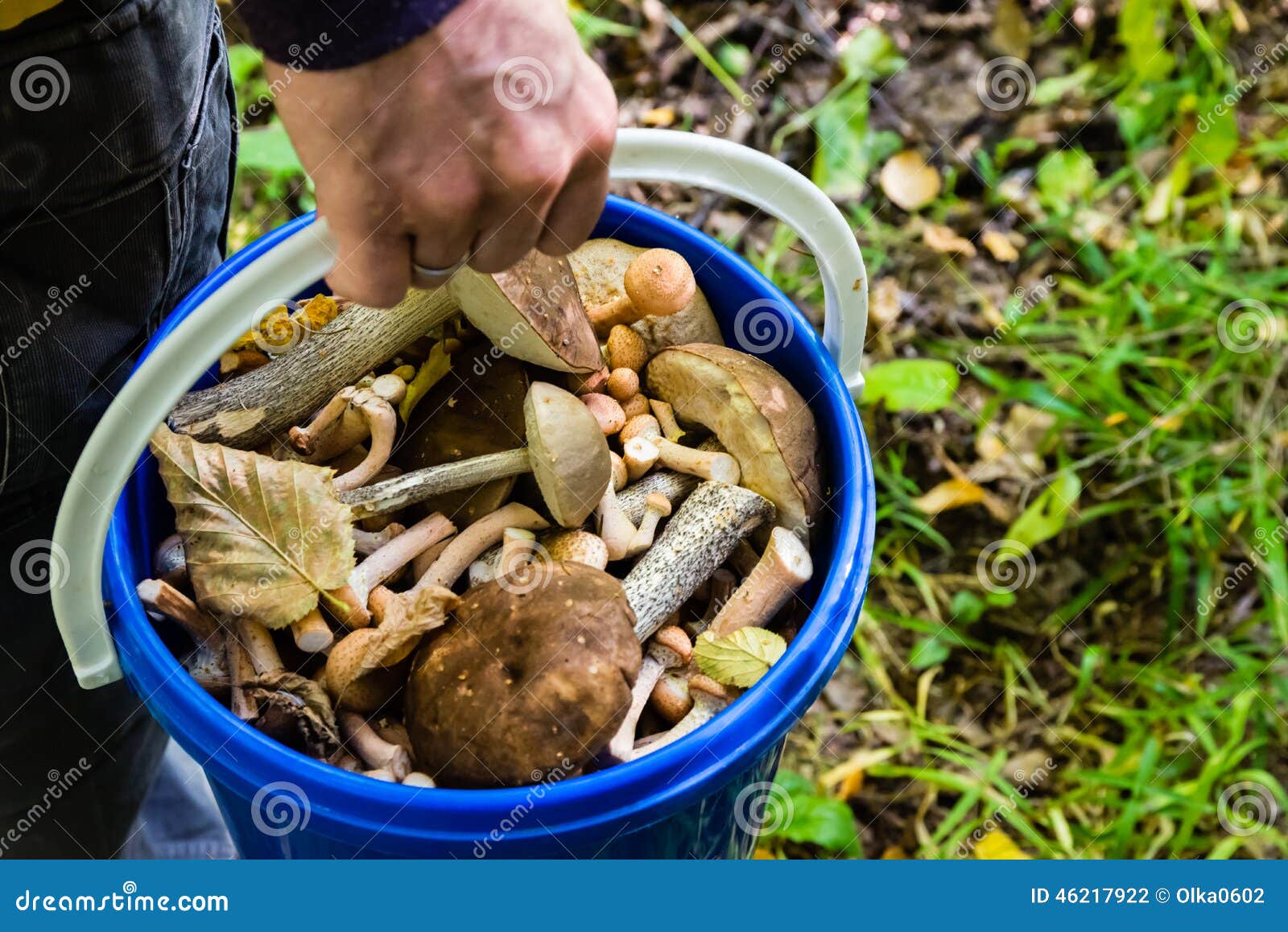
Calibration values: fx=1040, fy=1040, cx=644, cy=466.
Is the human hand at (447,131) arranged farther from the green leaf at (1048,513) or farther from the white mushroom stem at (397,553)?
the green leaf at (1048,513)

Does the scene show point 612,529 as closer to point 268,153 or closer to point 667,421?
point 667,421

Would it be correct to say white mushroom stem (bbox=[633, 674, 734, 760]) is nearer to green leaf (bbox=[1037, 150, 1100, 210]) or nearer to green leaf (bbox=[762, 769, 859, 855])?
green leaf (bbox=[762, 769, 859, 855])

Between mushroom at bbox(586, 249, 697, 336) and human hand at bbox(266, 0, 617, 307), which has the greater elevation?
human hand at bbox(266, 0, 617, 307)

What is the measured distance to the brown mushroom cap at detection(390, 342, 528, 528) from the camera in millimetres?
1134

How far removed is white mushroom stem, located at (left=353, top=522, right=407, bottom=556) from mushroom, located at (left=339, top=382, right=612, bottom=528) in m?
0.03

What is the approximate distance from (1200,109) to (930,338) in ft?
2.64

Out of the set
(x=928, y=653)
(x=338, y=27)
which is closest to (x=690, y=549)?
(x=338, y=27)

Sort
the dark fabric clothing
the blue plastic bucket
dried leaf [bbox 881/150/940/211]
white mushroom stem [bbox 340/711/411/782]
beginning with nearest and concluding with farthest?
1. the dark fabric clothing
2. the blue plastic bucket
3. white mushroom stem [bbox 340/711/411/782]
4. dried leaf [bbox 881/150/940/211]

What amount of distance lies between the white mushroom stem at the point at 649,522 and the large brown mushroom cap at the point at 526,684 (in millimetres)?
157

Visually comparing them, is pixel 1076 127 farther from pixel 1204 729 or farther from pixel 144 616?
pixel 144 616

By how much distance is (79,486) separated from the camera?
0.87 metres

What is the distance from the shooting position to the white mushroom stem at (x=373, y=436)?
1123 millimetres

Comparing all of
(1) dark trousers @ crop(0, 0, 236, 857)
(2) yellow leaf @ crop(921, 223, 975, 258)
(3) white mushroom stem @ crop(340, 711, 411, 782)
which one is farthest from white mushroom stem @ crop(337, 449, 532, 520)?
(2) yellow leaf @ crop(921, 223, 975, 258)

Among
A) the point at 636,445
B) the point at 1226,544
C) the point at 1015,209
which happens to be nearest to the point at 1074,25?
the point at 1015,209
